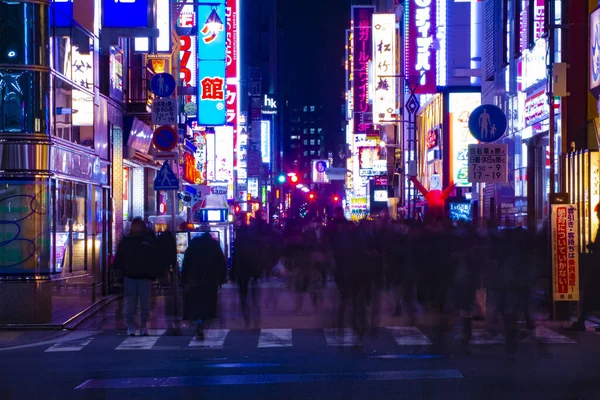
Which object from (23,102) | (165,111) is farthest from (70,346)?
(165,111)

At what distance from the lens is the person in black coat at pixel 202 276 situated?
48.5 feet

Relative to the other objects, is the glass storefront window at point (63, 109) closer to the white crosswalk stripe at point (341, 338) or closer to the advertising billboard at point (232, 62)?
the white crosswalk stripe at point (341, 338)

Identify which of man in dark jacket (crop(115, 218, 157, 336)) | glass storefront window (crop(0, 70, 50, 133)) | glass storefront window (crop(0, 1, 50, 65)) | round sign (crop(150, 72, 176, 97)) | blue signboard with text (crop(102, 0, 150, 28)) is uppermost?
blue signboard with text (crop(102, 0, 150, 28))

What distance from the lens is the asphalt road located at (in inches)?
389

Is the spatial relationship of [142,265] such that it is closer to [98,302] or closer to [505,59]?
[98,302]

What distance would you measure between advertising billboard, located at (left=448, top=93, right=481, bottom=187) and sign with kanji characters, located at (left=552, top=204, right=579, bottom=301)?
2438 cm

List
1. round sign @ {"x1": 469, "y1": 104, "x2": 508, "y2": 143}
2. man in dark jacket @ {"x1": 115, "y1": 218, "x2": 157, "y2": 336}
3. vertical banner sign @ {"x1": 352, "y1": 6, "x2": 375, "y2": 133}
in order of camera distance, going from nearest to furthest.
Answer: man in dark jacket @ {"x1": 115, "y1": 218, "x2": 157, "y2": 336}
round sign @ {"x1": 469, "y1": 104, "x2": 508, "y2": 143}
vertical banner sign @ {"x1": 352, "y1": 6, "x2": 375, "y2": 133}

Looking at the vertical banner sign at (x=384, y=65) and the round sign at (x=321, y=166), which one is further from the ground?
the vertical banner sign at (x=384, y=65)

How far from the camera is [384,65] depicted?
174 feet

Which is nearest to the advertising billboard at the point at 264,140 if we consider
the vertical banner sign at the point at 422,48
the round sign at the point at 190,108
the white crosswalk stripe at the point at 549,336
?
the vertical banner sign at the point at 422,48

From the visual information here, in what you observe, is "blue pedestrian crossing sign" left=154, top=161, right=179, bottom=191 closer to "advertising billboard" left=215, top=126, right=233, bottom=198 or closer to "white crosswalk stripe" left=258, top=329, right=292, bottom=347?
"white crosswalk stripe" left=258, top=329, right=292, bottom=347

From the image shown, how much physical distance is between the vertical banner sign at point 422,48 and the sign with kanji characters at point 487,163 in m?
23.4

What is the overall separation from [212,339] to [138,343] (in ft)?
3.99

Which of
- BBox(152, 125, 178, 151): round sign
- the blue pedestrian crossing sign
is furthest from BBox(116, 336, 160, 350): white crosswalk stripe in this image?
BBox(152, 125, 178, 151): round sign
